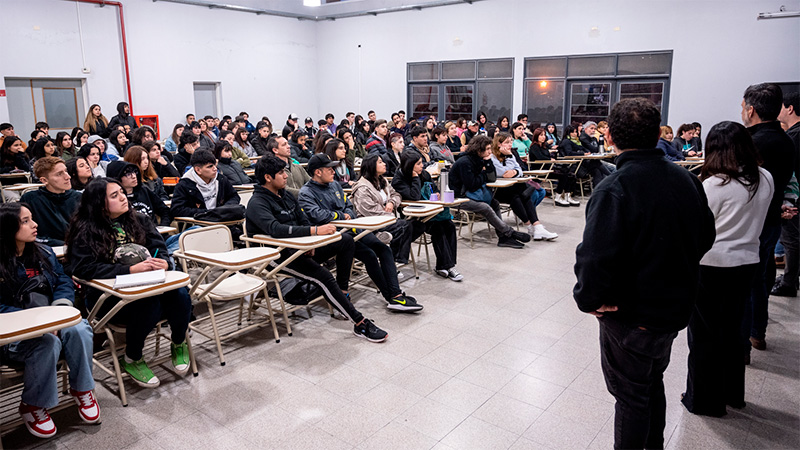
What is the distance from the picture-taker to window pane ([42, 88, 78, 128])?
10734mm

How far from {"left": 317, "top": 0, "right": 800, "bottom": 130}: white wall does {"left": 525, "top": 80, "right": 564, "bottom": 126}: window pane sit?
11.4 inches

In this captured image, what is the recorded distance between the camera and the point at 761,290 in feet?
10.9

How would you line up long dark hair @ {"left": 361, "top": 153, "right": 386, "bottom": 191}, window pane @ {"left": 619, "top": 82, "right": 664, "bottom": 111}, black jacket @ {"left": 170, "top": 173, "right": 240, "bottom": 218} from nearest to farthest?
black jacket @ {"left": 170, "top": 173, "right": 240, "bottom": 218} → long dark hair @ {"left": 361, "top": 153, "right": 386, "bottom": 191} → window pane @ {"left": 619, "top": 82, "right": 664, "bottom": 111}

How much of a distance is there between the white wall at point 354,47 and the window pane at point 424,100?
32cm

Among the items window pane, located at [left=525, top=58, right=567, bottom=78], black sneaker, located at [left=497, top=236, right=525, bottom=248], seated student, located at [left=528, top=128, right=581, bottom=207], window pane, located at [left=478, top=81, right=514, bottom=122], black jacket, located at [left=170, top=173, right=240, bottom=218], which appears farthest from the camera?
window pane, located at [left=478, top=81, right=514, bottom=122]

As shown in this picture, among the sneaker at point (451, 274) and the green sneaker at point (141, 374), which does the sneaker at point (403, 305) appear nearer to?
the sneaker at point (451, 274)

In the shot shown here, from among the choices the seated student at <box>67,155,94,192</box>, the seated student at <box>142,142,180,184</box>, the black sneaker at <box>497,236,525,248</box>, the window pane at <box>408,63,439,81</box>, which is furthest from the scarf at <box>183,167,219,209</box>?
the window pane at <box>408,63,439,81</box>

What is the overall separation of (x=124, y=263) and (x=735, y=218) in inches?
126

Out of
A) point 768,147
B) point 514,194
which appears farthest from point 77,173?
point 768,147

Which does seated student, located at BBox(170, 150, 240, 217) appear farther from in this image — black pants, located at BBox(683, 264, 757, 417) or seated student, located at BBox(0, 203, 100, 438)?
black pants, located at BBox(683, 264, 757, 417)

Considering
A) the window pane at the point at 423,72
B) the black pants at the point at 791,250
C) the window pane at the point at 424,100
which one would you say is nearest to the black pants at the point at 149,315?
the black pants at the point at 791,250

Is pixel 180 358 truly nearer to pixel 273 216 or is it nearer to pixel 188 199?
pixel 273 216

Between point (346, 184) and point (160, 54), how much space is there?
8023 millimetres

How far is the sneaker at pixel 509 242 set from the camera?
638 cm
